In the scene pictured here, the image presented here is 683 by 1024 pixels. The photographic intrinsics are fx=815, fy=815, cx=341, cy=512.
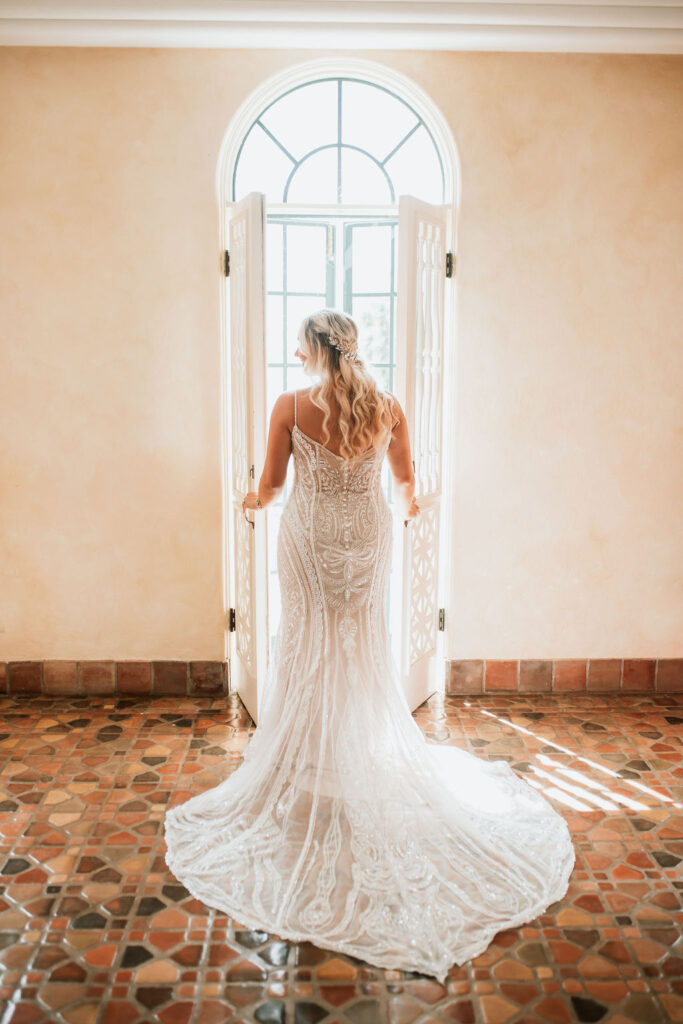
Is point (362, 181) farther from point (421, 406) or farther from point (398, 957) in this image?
point (398, 957)

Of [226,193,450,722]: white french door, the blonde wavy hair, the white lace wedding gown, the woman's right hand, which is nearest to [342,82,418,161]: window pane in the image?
[226,193,450,722]: white french door

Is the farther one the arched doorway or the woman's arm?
the arched doorway

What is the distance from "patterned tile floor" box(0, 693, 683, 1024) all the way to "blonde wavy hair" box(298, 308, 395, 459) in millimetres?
1625

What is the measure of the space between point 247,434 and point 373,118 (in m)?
1.85

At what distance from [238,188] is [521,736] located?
313 cm

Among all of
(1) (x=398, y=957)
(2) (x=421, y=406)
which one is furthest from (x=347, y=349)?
(1) (x=398, y=957)

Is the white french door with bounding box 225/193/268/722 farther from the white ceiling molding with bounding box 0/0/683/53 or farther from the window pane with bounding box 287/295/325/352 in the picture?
the window pane with bounding box 287/295/325/352

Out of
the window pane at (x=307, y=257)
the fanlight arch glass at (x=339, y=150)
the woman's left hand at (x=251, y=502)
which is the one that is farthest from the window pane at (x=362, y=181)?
the woman's left hand at (x=251, y=502)

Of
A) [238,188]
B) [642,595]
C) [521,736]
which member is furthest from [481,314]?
[521,736]

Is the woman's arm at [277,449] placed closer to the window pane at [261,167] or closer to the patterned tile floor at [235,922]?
the patterned tile floor at [235,922]

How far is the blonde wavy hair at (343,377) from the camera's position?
2.81m

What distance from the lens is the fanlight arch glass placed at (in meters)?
4.19

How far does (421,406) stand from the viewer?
13.0ft

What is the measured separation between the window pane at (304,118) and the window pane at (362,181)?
0.14m
